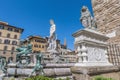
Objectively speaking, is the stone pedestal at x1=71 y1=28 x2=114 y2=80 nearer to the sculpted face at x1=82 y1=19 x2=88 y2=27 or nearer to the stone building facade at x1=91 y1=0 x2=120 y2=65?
the sculpted face at x1=82 y1=19 x2=88 y2=27

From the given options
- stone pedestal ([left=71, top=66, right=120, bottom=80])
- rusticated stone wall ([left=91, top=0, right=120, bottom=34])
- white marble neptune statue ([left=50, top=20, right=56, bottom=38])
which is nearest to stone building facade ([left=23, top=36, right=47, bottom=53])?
white marble neptune statue ([left=50, top=20, right=56, bottom=38])

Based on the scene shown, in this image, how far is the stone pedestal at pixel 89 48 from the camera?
308 centimetres

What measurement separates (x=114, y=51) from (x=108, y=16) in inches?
107

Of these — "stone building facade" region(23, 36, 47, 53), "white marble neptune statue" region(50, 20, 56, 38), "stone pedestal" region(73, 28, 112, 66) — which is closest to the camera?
"stone pedestal" region(73, 28, 112, 66)

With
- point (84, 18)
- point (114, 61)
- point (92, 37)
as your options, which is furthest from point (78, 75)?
point (114, 61)

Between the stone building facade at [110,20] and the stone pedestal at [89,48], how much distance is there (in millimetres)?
1866

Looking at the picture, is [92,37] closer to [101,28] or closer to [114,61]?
[114,61]

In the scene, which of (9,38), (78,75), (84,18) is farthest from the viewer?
(9,38)

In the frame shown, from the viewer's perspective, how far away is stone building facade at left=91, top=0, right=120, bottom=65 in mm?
5461

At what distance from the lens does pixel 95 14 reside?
8.00 meters

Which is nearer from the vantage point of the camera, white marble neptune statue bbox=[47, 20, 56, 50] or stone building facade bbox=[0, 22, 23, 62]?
white marble neptune statue bbox=[47, 20, 56, 50]

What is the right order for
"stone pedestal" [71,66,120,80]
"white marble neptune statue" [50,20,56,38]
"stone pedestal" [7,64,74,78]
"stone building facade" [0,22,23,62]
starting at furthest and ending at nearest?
"stone building facade" [0,22,23,62] < "white marble neptune statue" [50,20,56,38] < "stone pedestal" [7,64,74,78] < "stone pedestal" [71,66,120,80]

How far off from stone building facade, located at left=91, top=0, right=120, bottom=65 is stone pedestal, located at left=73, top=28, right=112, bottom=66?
6.12 feet

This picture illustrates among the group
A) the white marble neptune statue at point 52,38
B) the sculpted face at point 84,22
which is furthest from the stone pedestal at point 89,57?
the white marble neptune statue at point 52,38
